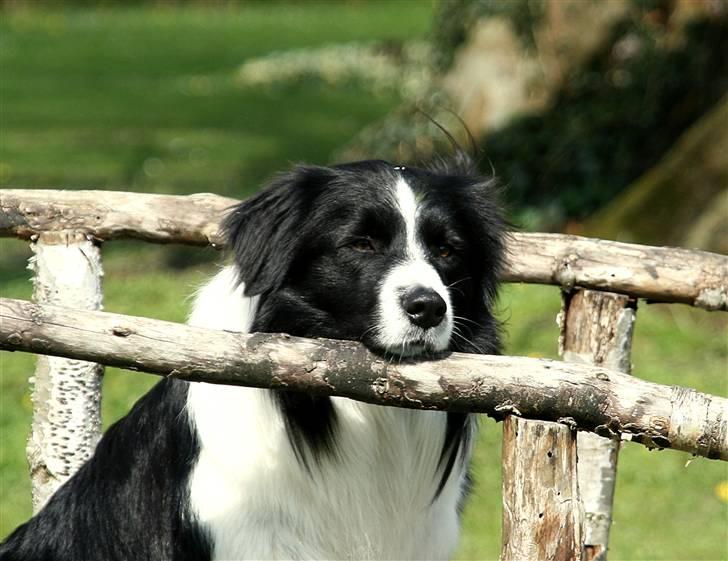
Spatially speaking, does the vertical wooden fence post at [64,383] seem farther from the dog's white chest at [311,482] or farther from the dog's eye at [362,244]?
the dog's eye at [362,244]

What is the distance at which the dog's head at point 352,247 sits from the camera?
3.31 m

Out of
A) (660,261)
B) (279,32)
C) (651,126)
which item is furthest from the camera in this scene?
(279,32)

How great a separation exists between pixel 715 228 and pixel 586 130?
2.46 m

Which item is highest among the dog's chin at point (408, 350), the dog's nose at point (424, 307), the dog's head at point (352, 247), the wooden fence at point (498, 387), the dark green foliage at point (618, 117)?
the dark green foliage at point (618, 117)

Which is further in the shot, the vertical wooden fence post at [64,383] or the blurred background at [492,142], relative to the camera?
the blurred background at [492,142]

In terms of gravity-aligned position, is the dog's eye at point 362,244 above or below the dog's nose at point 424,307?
above

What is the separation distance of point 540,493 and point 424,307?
53 cm

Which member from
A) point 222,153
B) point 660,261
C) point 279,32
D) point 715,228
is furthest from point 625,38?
point 279,32

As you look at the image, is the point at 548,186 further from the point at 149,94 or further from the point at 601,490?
the point at 149,94

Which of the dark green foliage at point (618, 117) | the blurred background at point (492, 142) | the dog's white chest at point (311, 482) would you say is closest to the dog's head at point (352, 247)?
the dog's white chest at point (311, 482)

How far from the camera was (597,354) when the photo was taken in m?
3.97

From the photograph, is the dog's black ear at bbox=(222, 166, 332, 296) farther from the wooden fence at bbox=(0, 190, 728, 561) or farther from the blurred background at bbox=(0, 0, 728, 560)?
the wooden fence at bbox=(0, 190, 728, 561)

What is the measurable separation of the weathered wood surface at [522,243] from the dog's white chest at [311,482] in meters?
0.60

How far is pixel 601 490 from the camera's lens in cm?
405
